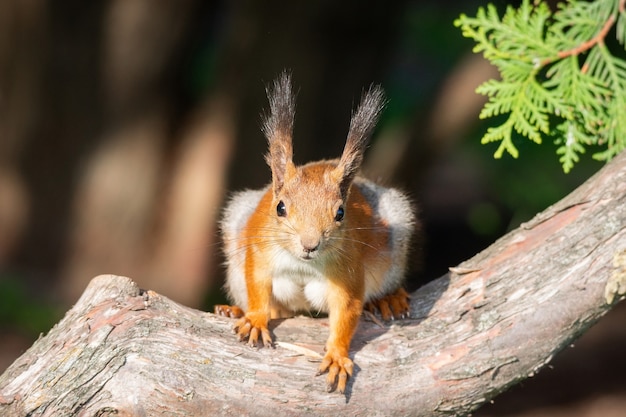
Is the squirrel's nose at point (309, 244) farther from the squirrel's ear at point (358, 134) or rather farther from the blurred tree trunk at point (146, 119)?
the blurred tree trunk at point (146, 119)

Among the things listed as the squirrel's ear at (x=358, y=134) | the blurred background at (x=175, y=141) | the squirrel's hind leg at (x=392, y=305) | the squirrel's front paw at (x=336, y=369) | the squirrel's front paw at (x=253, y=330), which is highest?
the blurred background at (x=175, y=141)

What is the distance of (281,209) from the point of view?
2.59 metres

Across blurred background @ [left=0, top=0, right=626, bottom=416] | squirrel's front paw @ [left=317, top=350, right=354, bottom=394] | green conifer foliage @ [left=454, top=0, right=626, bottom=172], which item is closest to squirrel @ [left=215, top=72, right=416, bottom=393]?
squirrel's front paw @ [left=317, top=350, right=354, bottom=394]

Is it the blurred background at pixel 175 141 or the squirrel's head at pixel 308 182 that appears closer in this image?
the squirrel's head at pixel 308 182

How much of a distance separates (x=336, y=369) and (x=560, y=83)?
1.23 m

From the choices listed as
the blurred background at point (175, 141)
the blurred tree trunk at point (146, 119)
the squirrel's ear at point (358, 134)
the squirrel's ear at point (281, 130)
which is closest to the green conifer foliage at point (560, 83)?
the squirrel's ear at point (358, 134)

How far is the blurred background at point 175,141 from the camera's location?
5.16 meters

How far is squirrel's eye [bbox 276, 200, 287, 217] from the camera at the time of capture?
2582 mm

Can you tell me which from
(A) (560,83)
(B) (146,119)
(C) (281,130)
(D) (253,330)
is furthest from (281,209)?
(B) (146,119)

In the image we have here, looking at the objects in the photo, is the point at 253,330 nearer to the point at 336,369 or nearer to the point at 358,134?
the point at 336,369

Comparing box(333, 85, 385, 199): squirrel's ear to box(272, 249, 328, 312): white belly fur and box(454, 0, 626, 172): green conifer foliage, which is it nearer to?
box(272, 249, 328, 312): white belly fur

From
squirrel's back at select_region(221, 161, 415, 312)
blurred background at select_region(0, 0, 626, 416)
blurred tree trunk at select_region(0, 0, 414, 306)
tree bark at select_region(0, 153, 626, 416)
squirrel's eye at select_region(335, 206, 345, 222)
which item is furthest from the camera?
blurred tree trunk at select_region(0, 0, 414, 306)

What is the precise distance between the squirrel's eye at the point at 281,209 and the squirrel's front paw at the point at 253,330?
33 cm

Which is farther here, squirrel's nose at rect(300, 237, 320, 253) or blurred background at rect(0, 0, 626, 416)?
blurred background at rect(0, 0, 626, 416)
